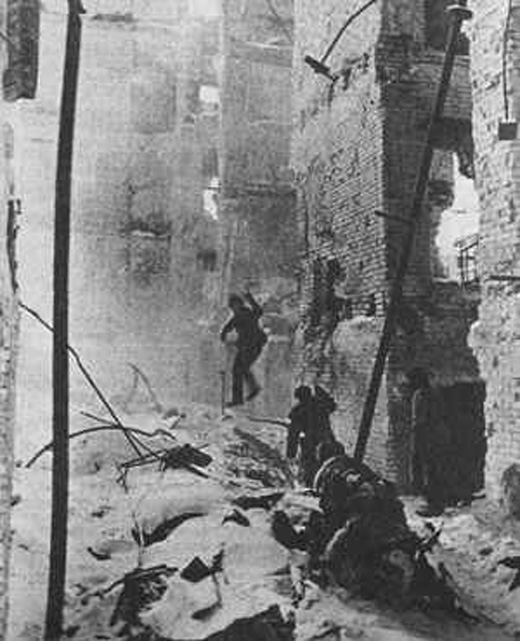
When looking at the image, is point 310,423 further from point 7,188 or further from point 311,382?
point 7,188

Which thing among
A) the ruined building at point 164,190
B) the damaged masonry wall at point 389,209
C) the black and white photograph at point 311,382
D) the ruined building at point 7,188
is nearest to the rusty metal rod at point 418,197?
the black and white photograph at point 311,382

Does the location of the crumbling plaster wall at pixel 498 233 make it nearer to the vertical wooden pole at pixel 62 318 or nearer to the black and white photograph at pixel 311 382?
the black and white photograph at pixel 311 382

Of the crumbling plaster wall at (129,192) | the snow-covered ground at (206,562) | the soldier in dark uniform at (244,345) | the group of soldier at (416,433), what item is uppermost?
the crumbling plaster wall at (129,192)

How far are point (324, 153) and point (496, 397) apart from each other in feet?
20.6

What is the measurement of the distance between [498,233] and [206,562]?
4768 mm

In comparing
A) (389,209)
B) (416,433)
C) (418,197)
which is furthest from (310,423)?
(418,197)

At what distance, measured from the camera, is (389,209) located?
11633 millimetres

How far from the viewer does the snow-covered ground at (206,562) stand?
19.6 feet

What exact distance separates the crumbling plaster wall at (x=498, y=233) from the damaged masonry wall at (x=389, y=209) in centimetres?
245

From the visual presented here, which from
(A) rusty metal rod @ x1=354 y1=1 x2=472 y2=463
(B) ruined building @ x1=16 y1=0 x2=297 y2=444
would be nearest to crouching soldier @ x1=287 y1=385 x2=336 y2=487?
(A) rusty metal rod @ x1=354 y1=1 x2=472 y2=463

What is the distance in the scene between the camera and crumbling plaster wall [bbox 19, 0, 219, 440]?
26672mm

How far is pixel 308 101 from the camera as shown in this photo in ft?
46.6

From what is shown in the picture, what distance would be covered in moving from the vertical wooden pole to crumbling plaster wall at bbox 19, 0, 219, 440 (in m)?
18.8

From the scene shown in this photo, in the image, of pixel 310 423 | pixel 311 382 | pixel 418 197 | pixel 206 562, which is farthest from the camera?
pixel 311 382
